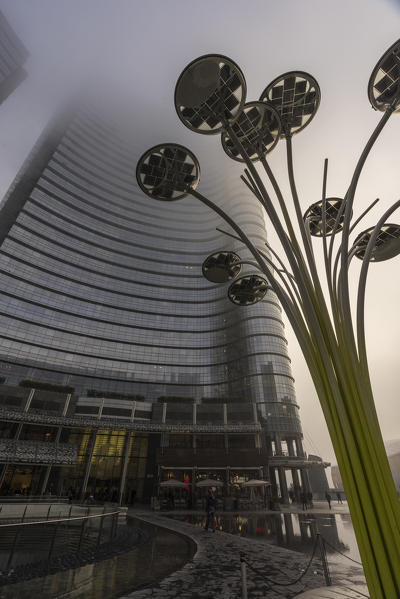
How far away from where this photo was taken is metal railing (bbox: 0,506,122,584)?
6.21m

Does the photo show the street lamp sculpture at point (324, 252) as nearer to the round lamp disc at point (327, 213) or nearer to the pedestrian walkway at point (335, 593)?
the round lamp disc at point (327, 213)

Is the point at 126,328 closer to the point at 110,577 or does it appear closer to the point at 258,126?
the point at 110,577

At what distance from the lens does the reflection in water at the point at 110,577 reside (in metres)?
5.39

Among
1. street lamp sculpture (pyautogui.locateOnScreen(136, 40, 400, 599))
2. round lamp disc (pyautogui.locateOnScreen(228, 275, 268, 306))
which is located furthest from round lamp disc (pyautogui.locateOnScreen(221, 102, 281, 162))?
round lamp disc (pyautogui.locateOnScreen(228, 275, 268, 306))

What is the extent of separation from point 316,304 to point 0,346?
57317 millimetres

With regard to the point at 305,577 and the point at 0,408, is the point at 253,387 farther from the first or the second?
the point at 305,577

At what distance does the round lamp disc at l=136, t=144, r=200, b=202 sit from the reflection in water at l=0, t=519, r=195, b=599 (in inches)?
344

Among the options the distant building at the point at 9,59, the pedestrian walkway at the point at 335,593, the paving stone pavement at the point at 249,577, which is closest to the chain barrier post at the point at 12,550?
the paving stone pavement at the point at 249,577

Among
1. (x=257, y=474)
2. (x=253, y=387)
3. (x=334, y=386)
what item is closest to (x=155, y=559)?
(x=334, y=386)

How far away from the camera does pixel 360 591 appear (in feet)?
17.3

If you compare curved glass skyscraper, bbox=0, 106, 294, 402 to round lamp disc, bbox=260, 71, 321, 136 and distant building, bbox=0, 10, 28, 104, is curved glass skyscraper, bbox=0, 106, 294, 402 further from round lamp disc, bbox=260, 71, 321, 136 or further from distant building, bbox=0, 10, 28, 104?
round lamp disc, bbox=260, 71, 321, 136

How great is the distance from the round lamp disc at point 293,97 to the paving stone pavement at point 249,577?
849 cm

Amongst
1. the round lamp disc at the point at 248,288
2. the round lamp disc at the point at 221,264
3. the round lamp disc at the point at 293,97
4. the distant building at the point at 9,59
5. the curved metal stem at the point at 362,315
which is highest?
the distant building at the point at 9,59

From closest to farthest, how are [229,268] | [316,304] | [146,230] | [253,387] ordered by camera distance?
[316,304] < [229,268] < [253,387] < [146,230]
